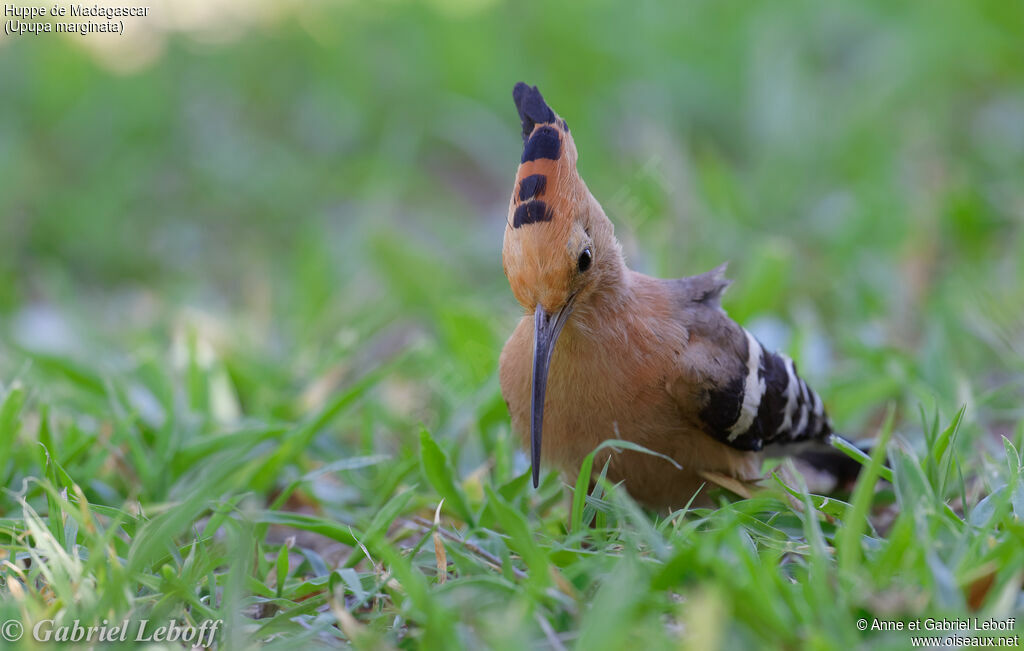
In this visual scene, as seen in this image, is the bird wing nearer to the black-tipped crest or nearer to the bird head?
the bird head

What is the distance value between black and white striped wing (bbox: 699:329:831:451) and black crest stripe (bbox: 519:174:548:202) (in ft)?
2.28

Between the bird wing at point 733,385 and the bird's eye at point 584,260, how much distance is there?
38 cm

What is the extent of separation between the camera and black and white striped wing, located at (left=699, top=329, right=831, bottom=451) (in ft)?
8.47

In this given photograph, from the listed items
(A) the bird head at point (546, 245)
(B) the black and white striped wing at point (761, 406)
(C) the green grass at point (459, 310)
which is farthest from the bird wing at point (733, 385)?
(A) the bird head at point (546, 245)

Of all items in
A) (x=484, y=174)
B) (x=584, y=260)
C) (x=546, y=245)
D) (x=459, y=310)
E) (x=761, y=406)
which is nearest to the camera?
(x=546, y=245)

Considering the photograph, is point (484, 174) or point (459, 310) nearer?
point (459, 310)

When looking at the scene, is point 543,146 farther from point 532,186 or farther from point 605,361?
point 605,361

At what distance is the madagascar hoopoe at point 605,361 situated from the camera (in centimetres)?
237

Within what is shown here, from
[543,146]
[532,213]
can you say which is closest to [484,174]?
[543,146]

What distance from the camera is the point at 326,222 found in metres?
5.77

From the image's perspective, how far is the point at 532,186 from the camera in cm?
237

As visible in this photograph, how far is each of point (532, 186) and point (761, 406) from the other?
91 centimetres

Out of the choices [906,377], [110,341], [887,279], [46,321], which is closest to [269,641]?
[906,377]

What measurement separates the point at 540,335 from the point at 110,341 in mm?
2771
